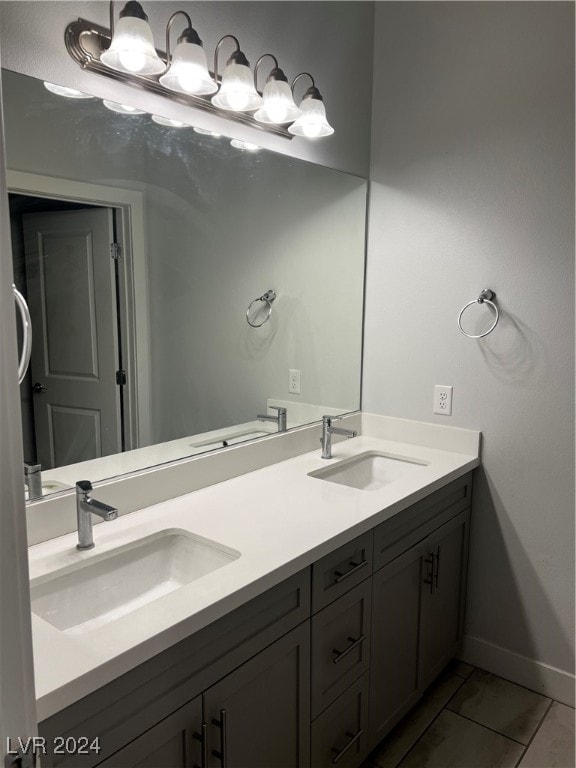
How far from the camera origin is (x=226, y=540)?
140cm

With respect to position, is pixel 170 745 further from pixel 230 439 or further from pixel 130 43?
pixel 130 43

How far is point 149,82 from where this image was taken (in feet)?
4.94

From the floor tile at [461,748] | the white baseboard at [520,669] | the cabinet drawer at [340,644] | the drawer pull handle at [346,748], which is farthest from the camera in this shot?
the white baseboard at [520,669]

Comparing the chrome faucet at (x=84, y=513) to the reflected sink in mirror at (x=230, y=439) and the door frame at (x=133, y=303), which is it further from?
the reflected sink in mirror at (x=230, y=439)

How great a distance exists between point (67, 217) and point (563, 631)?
2132 mm

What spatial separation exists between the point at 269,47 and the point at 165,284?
88 cm

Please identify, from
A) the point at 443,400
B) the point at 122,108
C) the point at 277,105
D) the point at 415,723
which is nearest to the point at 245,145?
the point at 277,105

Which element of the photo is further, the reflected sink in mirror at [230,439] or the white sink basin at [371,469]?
the white sink basin at [371,469]

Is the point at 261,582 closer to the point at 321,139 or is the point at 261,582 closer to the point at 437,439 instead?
the point at 437,439

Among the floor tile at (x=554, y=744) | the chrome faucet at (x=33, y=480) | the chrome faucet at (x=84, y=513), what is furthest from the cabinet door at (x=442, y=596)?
the chrome faucet at (x=33, y=480)

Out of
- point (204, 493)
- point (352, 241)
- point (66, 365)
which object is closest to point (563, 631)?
point (204, 493)

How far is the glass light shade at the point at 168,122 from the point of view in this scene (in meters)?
1.59

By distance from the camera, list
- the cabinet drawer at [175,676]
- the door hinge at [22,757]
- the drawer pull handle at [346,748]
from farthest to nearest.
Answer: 1. the drawer pull handle at [346,748]
2. the cabinet drawer at [175,676]
3. the door hinge at [22,757]

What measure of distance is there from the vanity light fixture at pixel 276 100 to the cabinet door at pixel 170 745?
1643 millimetres
